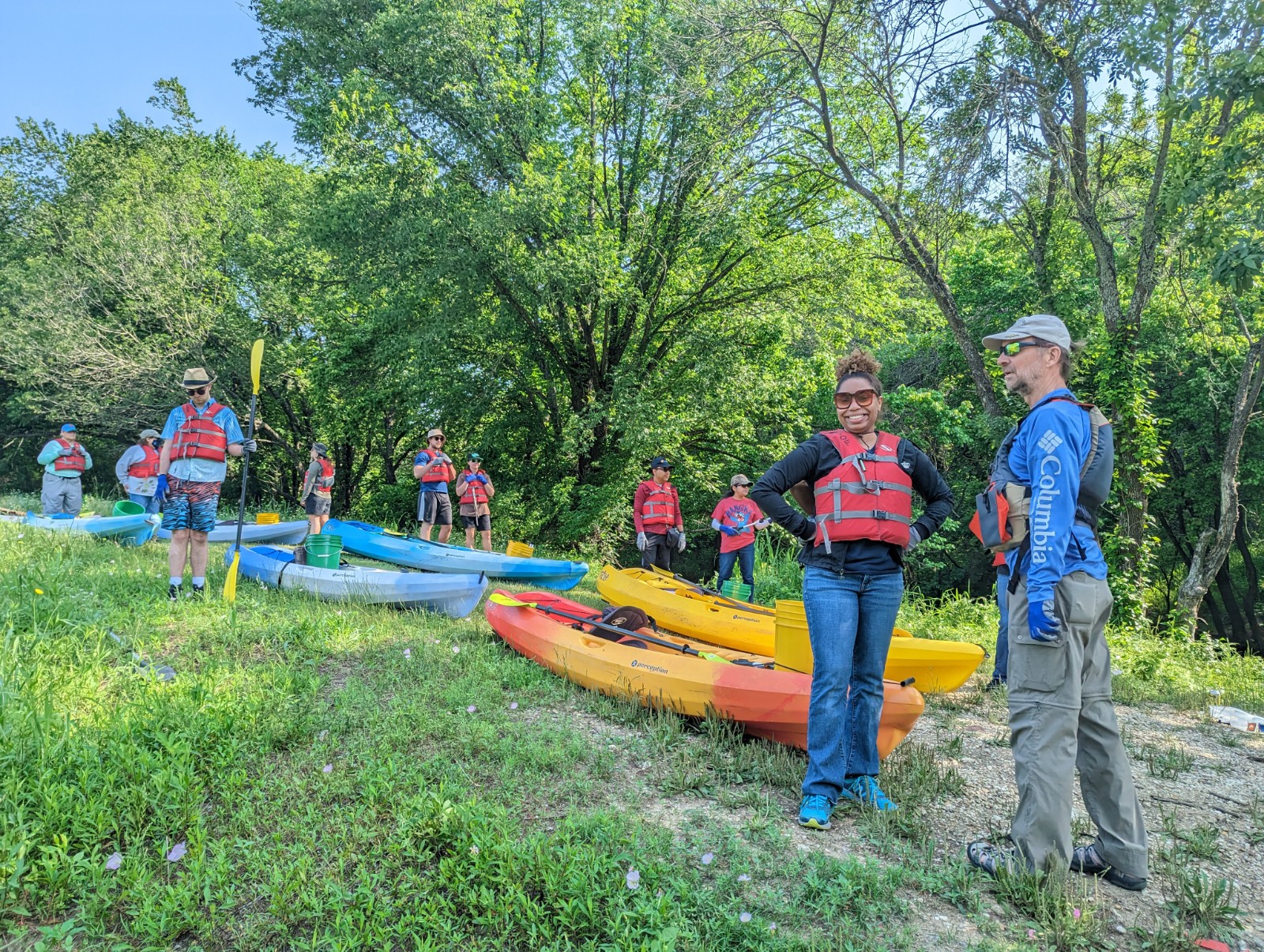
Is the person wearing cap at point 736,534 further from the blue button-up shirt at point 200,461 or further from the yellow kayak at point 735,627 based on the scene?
the blue button-up shirt at point 200,461

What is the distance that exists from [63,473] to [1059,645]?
14190mm

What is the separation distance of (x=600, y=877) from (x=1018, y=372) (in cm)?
243

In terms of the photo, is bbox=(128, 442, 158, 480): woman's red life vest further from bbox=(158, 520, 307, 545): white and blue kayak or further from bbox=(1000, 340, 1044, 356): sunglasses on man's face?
bbox=(1000, 340, 1044, 356): sunglasses on man's face

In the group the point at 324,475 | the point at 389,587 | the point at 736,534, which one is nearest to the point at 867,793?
the point at 389,587

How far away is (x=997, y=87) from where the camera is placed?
8.42m

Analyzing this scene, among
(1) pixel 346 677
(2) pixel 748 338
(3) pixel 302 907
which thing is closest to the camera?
(3) pixel 302 907

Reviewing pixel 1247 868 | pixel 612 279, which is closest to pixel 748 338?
pixel 612 279

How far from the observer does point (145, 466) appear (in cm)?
1280

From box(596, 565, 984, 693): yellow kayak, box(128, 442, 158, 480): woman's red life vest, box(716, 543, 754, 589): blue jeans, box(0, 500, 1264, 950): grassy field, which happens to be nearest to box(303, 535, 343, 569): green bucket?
box(0, 500, 1264, 950): grassy field

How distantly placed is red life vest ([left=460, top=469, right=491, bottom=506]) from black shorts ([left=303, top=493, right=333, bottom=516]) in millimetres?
1988

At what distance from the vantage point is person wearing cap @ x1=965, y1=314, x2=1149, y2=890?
253cm

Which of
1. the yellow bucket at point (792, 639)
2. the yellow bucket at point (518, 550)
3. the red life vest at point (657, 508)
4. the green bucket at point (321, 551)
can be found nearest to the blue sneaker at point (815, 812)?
the yellow bucket at point (792, 639)

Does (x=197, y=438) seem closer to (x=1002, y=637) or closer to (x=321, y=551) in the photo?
(x=321, y=551)

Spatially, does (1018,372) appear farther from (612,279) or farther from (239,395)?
(239,395)
